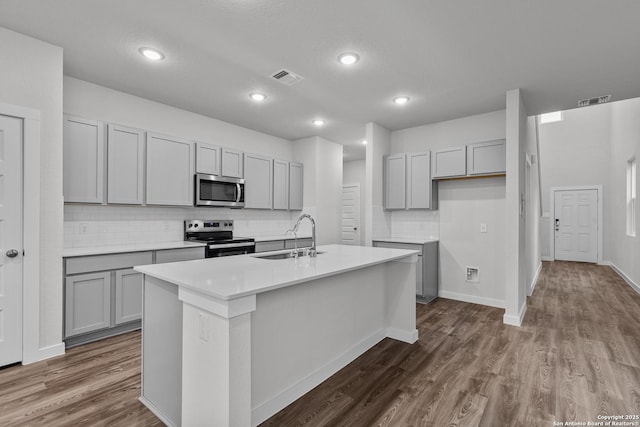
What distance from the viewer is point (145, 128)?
391cm

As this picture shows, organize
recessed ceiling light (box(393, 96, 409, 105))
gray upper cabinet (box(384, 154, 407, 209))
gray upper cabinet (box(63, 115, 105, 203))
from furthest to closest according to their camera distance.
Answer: gray upper cabinet (box(384, 154, 407, 209)) → recessed ceiling light (box(393, 96, 409, 105)) → gray upper cabinet (box(63, 115, 105, 203))

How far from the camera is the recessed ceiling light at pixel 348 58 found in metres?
2.83

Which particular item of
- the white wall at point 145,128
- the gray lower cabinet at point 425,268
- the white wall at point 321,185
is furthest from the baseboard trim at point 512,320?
the white wall at point 145,128

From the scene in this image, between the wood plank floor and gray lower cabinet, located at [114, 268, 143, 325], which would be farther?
gray lower cabinet, located at [114, 268, 143, 325]

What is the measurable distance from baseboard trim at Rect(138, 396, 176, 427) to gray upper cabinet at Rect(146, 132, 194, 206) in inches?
87.4

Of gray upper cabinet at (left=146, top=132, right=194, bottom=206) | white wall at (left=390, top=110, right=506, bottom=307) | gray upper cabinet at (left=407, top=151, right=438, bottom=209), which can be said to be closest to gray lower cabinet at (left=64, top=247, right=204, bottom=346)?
gray upper cabinet at (left=146, top=132, right=194, bottom=206)

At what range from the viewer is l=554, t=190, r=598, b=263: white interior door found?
25.9ft

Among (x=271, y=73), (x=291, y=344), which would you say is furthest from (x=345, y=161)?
(x=291, y=344)

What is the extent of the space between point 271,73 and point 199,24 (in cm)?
90

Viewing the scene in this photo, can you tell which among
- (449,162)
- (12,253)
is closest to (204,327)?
(12,253)

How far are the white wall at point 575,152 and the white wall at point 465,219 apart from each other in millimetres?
5396

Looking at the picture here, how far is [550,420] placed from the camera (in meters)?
1.93

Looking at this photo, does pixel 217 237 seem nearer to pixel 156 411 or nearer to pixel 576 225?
pixel 156 411

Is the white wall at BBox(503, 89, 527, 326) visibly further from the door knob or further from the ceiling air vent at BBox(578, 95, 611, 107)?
the door knob
